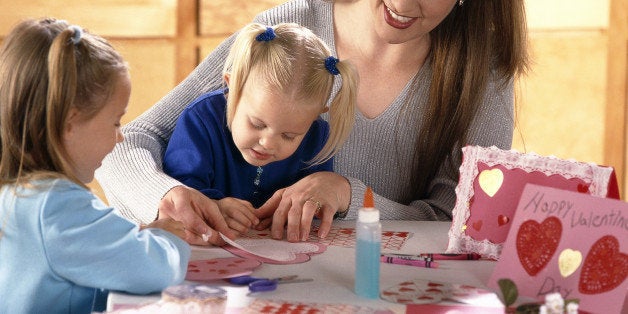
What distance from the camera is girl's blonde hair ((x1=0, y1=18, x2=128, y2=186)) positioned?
1.32 m

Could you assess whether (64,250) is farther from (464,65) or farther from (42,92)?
(464,65)

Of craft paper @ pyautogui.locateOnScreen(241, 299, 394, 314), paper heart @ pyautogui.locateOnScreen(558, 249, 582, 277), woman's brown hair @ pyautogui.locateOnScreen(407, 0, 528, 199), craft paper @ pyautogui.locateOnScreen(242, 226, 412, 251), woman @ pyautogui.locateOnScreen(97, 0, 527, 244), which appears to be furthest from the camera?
woman's brown hair @ pyautogui.locateOnScreen(407, 0, 528, 199)

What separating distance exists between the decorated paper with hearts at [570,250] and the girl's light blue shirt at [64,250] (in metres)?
0.53

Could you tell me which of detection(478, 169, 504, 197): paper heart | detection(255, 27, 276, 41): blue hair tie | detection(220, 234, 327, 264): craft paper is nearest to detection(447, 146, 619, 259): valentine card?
detection(478, 169, 504, 197): paper heart

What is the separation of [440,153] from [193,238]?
699mm

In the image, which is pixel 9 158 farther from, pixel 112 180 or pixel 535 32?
pixel 535 32

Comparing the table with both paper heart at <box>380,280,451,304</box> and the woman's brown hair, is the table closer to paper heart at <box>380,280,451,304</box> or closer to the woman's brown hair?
paper heart at <box>380,280,451,304</box>

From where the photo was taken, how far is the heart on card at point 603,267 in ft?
4.43

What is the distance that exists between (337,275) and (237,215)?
302 mm

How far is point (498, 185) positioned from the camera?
1.58 meters

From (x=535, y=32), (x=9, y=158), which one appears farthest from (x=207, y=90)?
(x=535, y=32)

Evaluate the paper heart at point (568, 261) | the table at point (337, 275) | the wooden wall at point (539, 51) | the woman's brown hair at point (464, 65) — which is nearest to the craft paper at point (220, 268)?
the table at point (337, 275)

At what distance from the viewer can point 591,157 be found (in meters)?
3.83

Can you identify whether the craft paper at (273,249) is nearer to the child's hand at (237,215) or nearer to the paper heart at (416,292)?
the child's hand at (237,215)
